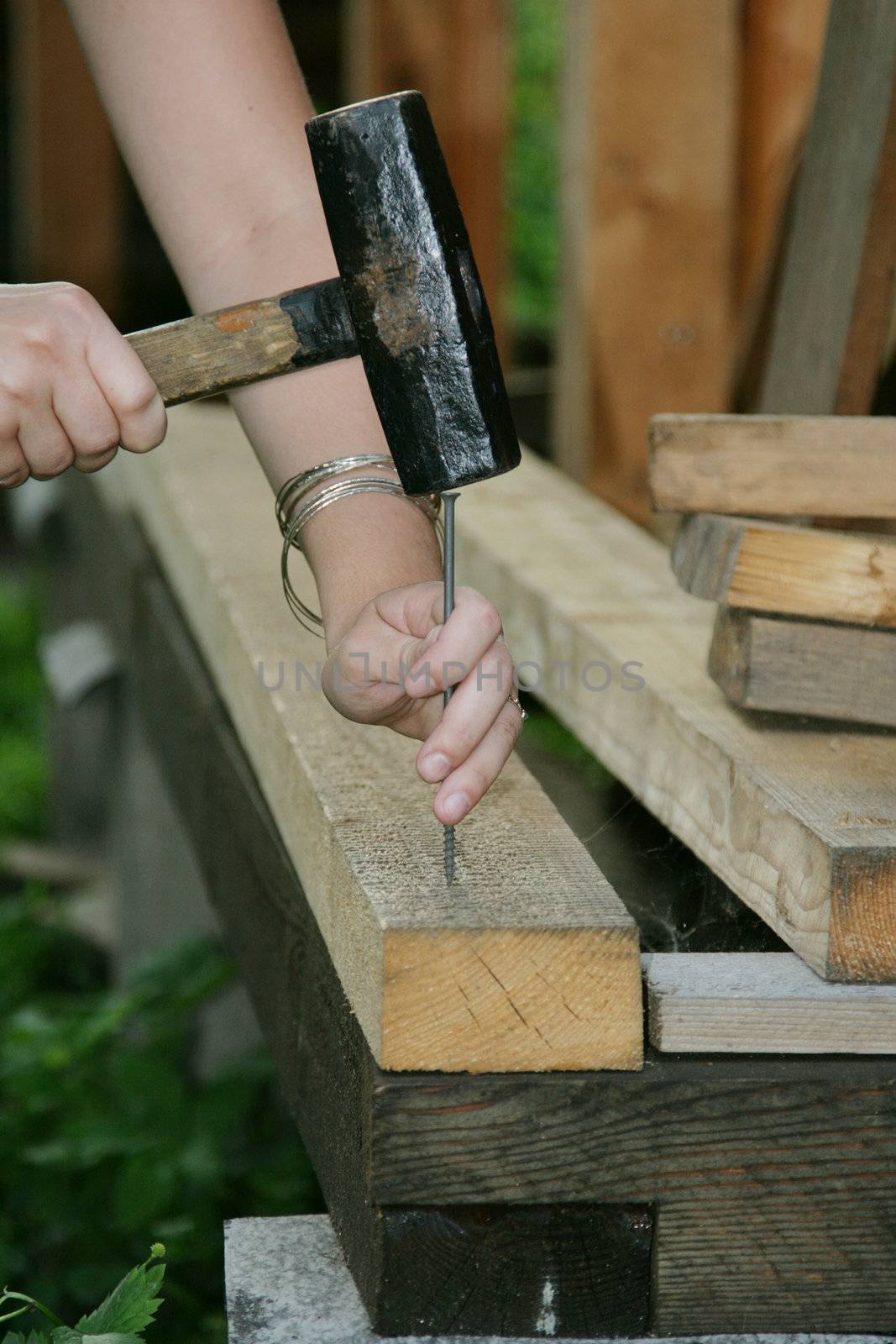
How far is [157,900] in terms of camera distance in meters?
3.59

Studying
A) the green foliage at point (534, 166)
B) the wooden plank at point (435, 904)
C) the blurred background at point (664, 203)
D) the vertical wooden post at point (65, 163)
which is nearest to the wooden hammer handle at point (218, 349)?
the wooden plank at point (435, 904)

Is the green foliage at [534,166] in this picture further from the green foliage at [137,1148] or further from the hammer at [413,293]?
the hammer at [413,293]

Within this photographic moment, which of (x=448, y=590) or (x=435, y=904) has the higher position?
(x=448, y=590)

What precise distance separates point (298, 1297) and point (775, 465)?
36.0 inches

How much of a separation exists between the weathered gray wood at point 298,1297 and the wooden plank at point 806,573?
2.08 feet

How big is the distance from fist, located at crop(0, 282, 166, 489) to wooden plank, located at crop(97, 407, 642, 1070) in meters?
0.37

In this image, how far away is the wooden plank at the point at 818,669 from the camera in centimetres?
148

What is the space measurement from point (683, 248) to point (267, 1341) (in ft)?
8.91

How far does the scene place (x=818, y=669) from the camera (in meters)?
1.50

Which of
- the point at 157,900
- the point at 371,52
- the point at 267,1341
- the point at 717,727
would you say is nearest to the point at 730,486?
the point at 717,727

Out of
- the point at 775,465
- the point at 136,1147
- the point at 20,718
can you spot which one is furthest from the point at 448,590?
the point at 20,718

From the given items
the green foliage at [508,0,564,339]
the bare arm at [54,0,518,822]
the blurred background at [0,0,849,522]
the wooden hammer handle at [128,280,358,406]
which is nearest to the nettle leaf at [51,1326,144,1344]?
the bare arm at [54,0,518,822]

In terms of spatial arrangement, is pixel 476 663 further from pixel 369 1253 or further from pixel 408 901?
pixel 369 1253

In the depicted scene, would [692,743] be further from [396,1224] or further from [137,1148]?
[137,1148]
